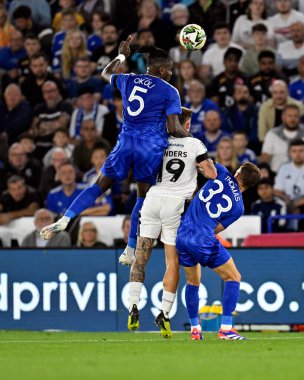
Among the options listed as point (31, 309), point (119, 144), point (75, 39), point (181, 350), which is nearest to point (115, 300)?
point (31, 309)

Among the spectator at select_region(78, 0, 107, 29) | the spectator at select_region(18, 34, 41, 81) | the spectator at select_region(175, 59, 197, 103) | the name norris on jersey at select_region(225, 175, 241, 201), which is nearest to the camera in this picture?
the name norris on jersey at select_region(225, 175, 241, 201)

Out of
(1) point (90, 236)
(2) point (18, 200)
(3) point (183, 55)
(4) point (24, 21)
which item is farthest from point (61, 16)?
(1) point (90, 236)

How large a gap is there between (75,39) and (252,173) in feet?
37.3

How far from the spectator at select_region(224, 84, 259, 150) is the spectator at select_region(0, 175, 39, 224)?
3.45m

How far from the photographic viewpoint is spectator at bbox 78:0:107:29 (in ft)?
82.8

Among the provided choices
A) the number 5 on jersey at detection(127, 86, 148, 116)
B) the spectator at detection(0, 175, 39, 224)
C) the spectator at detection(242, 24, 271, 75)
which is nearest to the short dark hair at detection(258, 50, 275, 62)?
the spectator at detection(242, 24, 271, 75)

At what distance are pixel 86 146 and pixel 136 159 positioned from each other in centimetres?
821

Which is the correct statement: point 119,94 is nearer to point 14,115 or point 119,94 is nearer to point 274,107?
point 14,115

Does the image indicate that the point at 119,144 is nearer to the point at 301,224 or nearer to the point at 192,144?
the point at 192,144

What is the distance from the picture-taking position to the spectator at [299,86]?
2189 centimetres

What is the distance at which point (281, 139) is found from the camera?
20938mm

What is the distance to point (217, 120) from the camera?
21.2m

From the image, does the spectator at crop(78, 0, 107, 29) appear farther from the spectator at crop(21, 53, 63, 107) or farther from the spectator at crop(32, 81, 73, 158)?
the spectator at crop(32, 81, 73, 158)

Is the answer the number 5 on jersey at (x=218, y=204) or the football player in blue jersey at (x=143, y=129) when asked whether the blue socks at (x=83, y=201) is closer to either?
the football player in blue jersey at (x=143, y=129)
